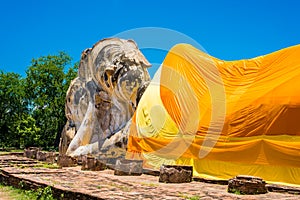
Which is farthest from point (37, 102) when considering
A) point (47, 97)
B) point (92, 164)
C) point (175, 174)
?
point (175, 174)

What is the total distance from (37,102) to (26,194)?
25.0 meters

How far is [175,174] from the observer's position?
1009cm

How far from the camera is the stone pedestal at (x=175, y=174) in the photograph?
33.0 ft

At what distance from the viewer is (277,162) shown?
9484 millimetres

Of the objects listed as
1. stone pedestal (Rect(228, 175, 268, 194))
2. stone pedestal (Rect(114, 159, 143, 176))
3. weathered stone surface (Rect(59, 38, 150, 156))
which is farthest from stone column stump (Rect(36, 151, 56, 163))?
stone pedestal (Rect(228, 175, 268, 194))

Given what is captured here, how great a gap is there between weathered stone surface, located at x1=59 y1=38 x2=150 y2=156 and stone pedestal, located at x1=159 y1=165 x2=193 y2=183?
22.3ft

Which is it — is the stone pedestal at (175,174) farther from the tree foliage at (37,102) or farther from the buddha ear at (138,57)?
the tree foliage at (37,102)

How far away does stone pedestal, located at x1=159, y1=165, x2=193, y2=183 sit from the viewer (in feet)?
33.0

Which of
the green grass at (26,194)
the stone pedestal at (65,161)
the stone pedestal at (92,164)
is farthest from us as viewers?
the stone pedestal at (65,161)

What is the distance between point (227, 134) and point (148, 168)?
3005 millimetres

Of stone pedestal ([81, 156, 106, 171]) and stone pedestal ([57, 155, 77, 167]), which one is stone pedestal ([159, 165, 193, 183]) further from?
stone pedestal ([57, 155, 77, 167])

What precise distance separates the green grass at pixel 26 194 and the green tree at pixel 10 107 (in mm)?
23633

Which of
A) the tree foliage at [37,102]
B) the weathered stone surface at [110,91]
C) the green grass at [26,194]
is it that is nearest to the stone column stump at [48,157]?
the weathered stone surface at [110,91]

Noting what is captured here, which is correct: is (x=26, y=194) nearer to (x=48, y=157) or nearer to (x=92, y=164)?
(x=92, y=164)
